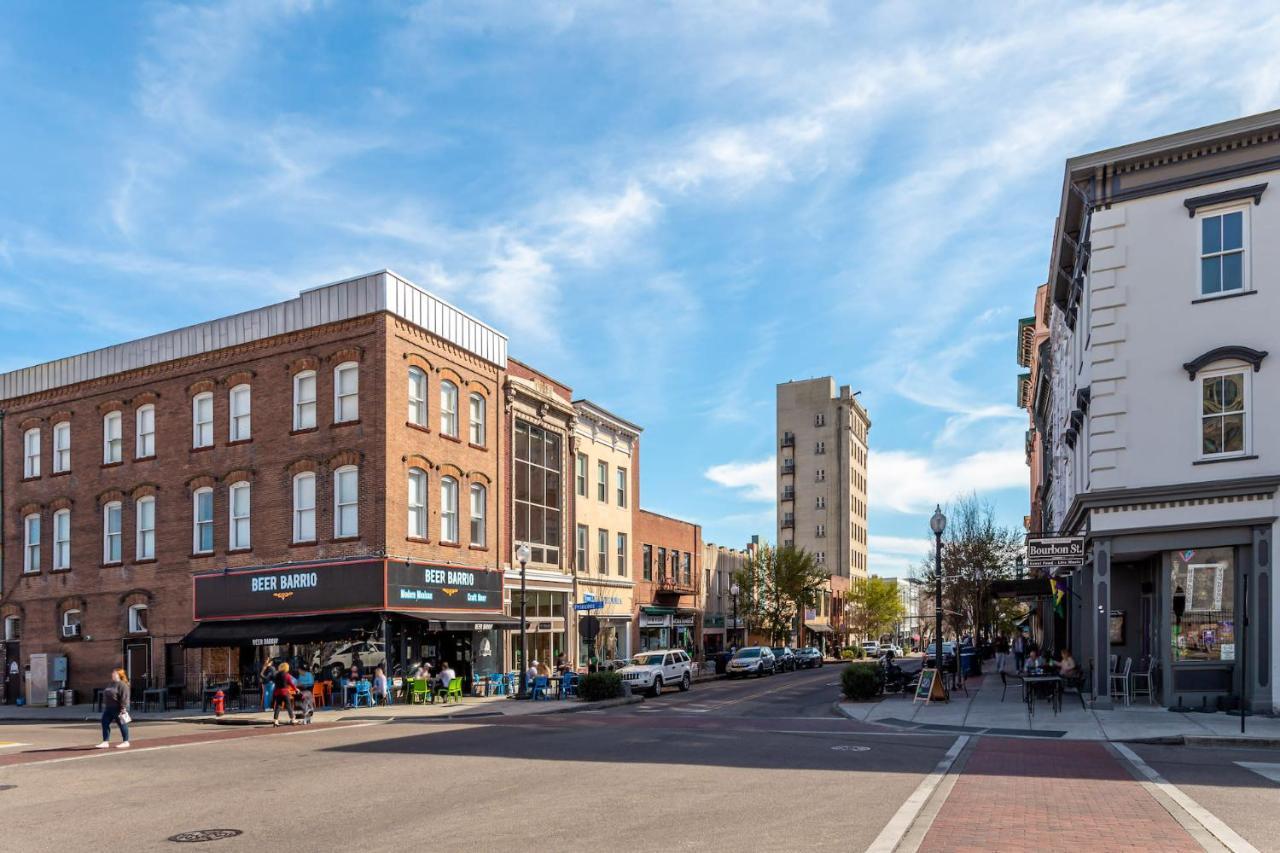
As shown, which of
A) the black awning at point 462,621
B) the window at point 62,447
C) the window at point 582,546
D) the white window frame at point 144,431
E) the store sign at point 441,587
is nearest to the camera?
the store sign at point 441,587

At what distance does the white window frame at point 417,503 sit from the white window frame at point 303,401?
12.1 feet

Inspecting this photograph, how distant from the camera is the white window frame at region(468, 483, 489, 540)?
3759 centimetres

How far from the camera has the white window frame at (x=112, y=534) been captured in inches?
1527

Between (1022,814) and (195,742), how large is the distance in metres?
18.0

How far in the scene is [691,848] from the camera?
976 centimetres

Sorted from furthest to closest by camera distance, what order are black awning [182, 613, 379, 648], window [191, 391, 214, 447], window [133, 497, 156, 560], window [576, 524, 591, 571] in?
window [576, 524, 591, 571] < window [133, 497, 156, 560] < window [191, 391, 214, 447] < black awning [182, 613, 379, 648]

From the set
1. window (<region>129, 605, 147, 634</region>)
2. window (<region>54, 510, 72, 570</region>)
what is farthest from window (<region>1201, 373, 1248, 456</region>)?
window (<region>54, 510, 72, 570</region>)

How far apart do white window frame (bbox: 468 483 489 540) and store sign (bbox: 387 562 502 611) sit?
1178mm

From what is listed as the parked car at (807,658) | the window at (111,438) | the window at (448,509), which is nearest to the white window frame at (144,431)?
the window at (111,438)

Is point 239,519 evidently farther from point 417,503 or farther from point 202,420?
point 417,503

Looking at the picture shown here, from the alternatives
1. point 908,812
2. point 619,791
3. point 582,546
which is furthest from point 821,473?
point 908,812

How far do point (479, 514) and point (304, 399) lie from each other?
23.8 ft

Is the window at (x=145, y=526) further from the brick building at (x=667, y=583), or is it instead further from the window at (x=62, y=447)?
the brick building at (x=667, y=583)

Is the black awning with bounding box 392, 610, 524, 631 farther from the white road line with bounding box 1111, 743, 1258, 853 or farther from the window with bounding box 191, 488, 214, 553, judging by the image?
the white road line with bounding box 1111, 743, 1258, 853
